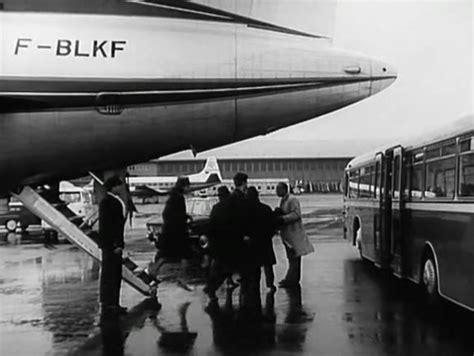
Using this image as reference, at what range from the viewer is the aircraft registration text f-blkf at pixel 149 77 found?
859 centimetres

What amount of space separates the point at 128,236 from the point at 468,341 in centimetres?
1952

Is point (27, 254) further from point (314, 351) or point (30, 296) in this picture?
point (314, 351)

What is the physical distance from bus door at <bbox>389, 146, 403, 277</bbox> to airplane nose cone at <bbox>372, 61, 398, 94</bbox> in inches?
112

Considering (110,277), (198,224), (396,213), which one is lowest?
(110,277)

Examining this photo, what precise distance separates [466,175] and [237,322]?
125 inches

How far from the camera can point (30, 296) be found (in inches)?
468

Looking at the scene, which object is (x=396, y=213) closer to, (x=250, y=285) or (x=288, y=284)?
(x=288, y=284)

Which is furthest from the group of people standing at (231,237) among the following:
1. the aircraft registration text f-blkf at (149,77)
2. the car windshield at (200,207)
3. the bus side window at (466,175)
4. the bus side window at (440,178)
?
the car windshield at (200,207)

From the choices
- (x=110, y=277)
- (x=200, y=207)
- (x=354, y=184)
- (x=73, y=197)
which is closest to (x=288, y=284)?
(x=110, y=277)

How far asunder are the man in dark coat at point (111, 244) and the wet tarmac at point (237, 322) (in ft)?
0.91

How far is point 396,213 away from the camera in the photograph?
11836 millimetres

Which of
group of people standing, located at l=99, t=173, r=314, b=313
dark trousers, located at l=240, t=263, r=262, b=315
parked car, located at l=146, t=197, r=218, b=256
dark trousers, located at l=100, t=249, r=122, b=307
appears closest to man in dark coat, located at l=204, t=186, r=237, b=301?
group of people standing, located at l=99, t=173, r=314, b=313

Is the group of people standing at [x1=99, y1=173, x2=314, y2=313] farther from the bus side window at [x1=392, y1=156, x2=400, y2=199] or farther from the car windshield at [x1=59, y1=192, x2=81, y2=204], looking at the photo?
the car windshield at [x1=59, y1=192, x2=81, y2=204]

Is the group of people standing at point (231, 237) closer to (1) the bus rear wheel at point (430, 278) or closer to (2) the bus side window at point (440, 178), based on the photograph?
(1) the bus rear wheel at point (430, 278)
